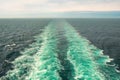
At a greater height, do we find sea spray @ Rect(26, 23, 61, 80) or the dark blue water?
sea spray @ Rect(26, 23, 61, 80)

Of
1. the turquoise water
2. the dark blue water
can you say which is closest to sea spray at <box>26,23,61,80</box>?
the turquoise water

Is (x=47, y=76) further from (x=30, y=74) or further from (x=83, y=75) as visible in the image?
(x=83, y=75)

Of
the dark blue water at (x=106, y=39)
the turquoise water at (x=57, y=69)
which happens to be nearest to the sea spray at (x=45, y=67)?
the turquoise water at (x=57, y=69)

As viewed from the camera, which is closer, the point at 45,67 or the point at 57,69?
the point at 57,69

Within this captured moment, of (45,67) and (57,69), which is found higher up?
(45,67)

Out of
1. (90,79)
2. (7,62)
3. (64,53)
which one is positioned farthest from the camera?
(64,53)

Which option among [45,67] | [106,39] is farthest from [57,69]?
[106,39]

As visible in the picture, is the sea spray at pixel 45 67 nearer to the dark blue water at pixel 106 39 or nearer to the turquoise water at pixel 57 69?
the turquoise water at pixel 57 69

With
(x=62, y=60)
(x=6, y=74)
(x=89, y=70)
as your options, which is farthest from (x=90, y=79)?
(x=6, y=74)

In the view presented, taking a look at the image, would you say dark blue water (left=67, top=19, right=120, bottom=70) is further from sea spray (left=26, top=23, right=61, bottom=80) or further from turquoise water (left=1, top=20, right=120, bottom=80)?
sea spray (left=26, top=23, right=61, bottom=80)

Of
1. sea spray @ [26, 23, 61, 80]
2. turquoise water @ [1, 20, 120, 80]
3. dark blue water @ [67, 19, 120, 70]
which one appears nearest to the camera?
sea spray @ [26, 23, 61, 80]

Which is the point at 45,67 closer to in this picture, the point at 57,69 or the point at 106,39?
the point at 57,69
